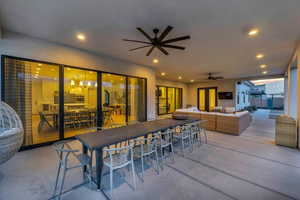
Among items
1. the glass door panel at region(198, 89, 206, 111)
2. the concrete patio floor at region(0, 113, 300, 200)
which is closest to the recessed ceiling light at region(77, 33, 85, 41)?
the concrete patio floor at region(0, 113, 300, 200)

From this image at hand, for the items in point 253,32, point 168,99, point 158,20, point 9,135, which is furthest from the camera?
point 168,99

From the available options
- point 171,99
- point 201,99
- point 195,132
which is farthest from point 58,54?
point 201,99

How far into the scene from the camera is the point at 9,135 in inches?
83.4

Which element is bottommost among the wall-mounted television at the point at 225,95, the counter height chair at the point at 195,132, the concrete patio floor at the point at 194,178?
the concrete patio floor at the point at 194,178

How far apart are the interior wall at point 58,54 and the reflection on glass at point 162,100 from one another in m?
4.63

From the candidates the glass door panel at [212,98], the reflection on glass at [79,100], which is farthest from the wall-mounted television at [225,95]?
the reflection on glass at [79,100]

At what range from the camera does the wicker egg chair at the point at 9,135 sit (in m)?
2.06

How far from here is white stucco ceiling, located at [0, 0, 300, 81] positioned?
7.19 ft

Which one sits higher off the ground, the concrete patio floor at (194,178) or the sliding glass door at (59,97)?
the sliding glass door at (59,97)

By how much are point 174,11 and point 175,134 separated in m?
2.68

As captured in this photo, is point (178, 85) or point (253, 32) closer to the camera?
point (253, 32)

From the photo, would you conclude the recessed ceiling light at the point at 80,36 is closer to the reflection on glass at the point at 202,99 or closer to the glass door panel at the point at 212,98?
the glass door panel at the point at 212,98

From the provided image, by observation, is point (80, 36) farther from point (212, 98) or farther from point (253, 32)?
point (212, 98)

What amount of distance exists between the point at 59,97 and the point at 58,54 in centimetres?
123
